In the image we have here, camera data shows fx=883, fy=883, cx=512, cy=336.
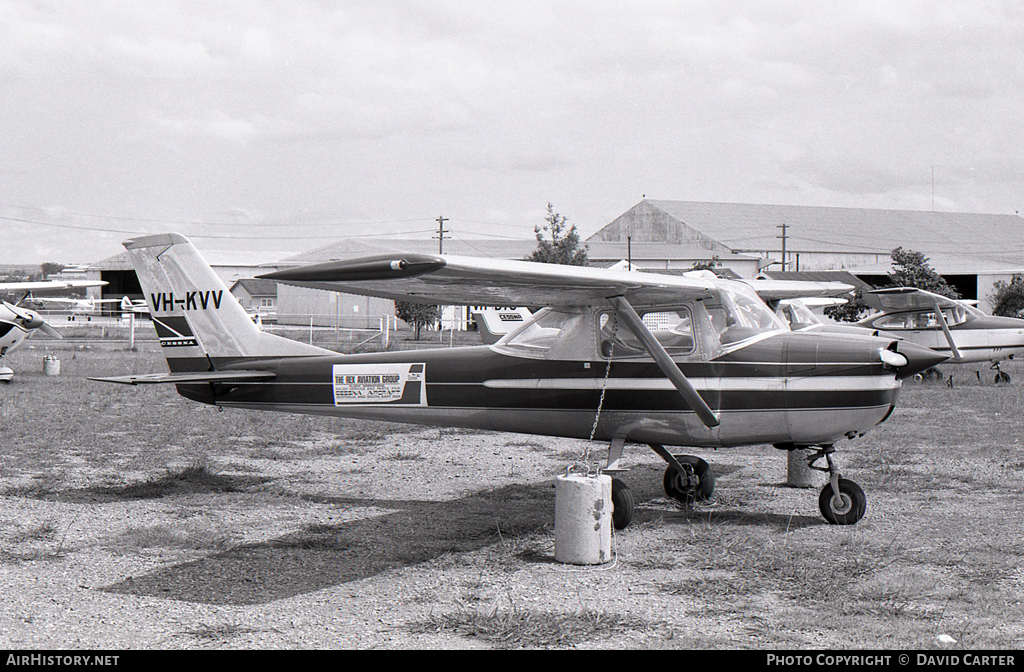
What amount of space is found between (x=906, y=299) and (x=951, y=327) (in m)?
1.35

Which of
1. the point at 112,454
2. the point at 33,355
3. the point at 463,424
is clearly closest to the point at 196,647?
the point at 463,424

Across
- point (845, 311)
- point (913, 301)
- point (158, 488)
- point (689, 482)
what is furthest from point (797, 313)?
point (845, 311)

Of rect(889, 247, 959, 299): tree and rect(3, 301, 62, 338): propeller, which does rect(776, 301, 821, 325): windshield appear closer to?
rect(3, 301, 62, 338): propeller

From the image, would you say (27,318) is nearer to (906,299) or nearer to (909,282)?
(906,299)

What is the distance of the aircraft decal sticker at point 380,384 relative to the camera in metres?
8.52

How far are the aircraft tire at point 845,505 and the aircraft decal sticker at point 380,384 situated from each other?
12.2 feet

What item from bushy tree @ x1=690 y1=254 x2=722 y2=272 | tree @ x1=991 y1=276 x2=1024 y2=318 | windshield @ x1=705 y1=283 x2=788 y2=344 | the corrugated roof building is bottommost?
windshield @ x1=705 y1=283 x2=788 y2=344

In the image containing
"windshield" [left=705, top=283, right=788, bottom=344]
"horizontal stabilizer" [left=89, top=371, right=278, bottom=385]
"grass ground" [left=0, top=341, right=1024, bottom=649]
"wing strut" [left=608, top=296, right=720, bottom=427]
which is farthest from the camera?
"horizontal stabilizer" [left=89, top=371, right=278, bottom=385]

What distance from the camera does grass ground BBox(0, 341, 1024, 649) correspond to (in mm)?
4809

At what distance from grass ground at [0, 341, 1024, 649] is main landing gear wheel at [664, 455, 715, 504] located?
0.14 metres

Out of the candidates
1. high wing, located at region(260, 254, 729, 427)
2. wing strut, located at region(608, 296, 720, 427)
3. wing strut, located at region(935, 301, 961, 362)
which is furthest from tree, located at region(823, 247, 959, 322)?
wing strut, located at region(608, 296, 720, 427)

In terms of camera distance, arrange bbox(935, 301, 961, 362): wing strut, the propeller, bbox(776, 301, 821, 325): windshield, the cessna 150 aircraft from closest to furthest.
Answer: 1. the cessna 150 aircraft
2. bbox(776, 301, 821, 325): windshield
3. the propeller
4. bbox(935, 301, 961, 362): wing strut
